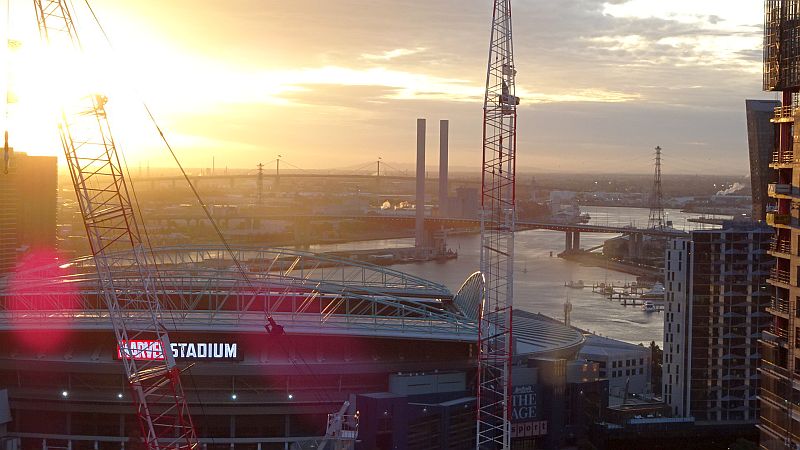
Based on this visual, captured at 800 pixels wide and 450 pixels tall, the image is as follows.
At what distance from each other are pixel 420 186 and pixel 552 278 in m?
11.6

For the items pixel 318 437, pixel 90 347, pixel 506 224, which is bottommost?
pixel 318 437

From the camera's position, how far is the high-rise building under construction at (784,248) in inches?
165

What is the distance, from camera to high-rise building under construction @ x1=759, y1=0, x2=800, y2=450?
165 inches

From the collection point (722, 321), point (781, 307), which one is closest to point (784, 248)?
point (781, 307)

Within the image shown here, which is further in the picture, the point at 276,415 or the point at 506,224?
the point at 276,415

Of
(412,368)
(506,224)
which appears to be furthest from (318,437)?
(506,224)

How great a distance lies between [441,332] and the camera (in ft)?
30.2

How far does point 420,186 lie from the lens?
35.2 m

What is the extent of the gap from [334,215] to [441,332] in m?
26.9

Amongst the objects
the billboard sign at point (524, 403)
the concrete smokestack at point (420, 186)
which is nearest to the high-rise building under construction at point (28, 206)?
the billboard sign at point (524, 403)

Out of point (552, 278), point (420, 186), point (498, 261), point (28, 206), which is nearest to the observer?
point (498, 261)

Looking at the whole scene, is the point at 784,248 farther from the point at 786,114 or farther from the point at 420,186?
the point at 420,186

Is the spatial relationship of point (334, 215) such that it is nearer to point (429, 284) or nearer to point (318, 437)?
point (429, 284)

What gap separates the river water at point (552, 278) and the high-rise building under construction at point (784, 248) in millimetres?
11317
